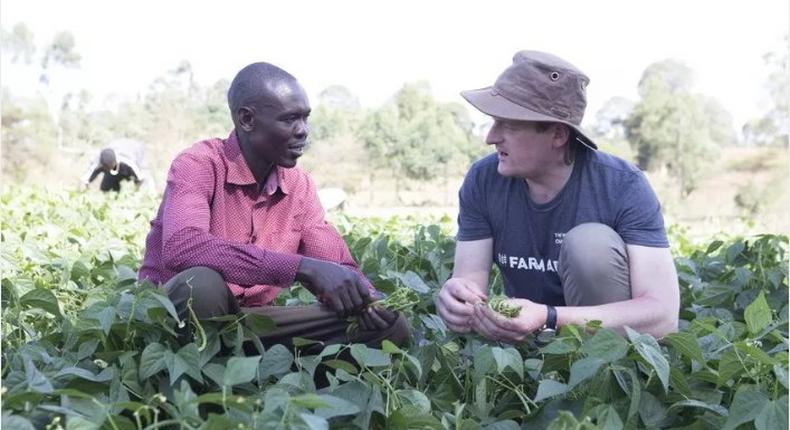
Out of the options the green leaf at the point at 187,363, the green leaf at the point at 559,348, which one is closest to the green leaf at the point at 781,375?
the green leaf at the point at 559,348

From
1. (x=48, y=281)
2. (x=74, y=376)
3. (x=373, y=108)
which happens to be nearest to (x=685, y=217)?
(x=373, y=108)

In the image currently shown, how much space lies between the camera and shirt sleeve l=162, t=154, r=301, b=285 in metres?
2.35

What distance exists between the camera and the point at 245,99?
2.61 metres

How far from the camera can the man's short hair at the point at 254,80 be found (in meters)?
2.59

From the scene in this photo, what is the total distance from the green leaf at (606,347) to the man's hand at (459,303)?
474 mm

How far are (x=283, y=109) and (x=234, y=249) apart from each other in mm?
400

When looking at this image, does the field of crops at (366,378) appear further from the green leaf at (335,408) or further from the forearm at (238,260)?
the forearm at (238,260)

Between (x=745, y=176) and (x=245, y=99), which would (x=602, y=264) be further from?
(x=745, y=176)

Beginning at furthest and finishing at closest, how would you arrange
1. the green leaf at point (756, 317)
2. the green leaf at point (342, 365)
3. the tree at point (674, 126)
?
the tree at point (674, 126) < the green leaf at point (756, 317) < the green leaf at point (342, 365)

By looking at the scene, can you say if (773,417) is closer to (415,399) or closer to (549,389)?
(549,389)

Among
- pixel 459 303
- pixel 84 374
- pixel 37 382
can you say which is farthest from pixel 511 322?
pixel 37 382

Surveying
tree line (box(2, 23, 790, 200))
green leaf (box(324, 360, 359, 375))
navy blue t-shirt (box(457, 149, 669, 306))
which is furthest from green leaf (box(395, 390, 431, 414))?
tree line (box(2, 23, 790, 200))

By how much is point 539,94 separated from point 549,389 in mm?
929

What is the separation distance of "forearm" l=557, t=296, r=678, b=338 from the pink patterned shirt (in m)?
0.61
